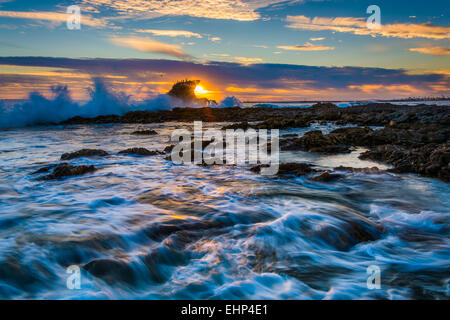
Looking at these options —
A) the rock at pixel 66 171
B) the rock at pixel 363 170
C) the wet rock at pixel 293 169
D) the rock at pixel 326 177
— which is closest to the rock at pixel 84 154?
the rock at pixel 66 171

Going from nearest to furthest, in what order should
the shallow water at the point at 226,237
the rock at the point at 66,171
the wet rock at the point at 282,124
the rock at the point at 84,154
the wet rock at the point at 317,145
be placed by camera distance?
Answer: the shallow water at the point at 226,237 → the rock at the point at 66,171 → the rock at the point at 84,154 → the wet rock at the point at 317,145 → the wet rock at the point at 282,124

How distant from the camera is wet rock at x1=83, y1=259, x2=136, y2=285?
8.48 ft

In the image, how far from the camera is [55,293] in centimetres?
237

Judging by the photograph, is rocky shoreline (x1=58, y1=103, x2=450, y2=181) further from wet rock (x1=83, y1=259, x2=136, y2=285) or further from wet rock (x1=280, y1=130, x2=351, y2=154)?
wet rock (x1=83, y1=259, x2=136, y2=285)

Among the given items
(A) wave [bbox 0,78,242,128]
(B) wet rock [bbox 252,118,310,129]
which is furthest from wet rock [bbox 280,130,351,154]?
(A) wave [bbox 0,78,242,128]

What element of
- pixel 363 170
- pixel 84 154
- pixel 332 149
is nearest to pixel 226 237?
pixel 363 170

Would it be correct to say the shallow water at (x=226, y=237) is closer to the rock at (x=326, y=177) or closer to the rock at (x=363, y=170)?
the rock at (x=326, y=177)

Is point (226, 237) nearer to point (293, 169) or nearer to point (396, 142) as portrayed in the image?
point (293, 169)

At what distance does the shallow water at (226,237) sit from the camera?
8.26 ft

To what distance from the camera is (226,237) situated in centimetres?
345

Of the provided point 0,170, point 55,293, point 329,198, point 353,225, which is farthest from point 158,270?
point 0,170
